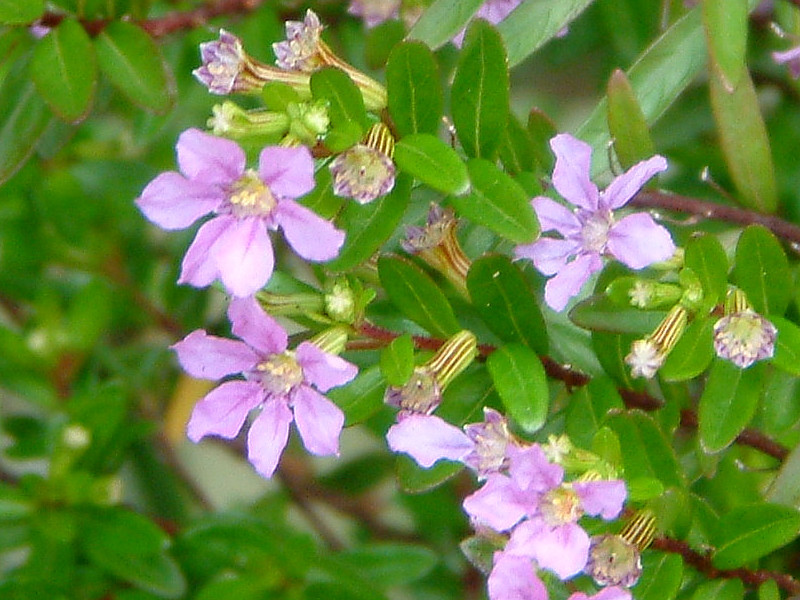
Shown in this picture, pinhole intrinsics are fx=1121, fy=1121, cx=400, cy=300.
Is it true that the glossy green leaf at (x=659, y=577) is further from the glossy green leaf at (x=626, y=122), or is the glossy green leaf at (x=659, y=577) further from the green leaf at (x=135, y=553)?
the green leaf at (x=135, y=553)

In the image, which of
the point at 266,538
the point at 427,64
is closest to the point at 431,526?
the point at 266,538

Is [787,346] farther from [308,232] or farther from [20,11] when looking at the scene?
[20,11]

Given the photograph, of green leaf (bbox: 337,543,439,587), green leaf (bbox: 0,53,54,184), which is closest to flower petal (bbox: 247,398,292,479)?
green leaf (bbox: 0,53,54,184)

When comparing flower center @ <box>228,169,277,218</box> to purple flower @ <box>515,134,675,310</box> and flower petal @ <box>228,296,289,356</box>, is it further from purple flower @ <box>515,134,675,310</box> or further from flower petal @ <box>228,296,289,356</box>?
purple flower @ <box>515,134,675,310</box>

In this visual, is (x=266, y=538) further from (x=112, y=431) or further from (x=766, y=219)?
(x=766, y=219)

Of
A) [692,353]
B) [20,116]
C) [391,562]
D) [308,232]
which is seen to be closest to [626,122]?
[692,353]
